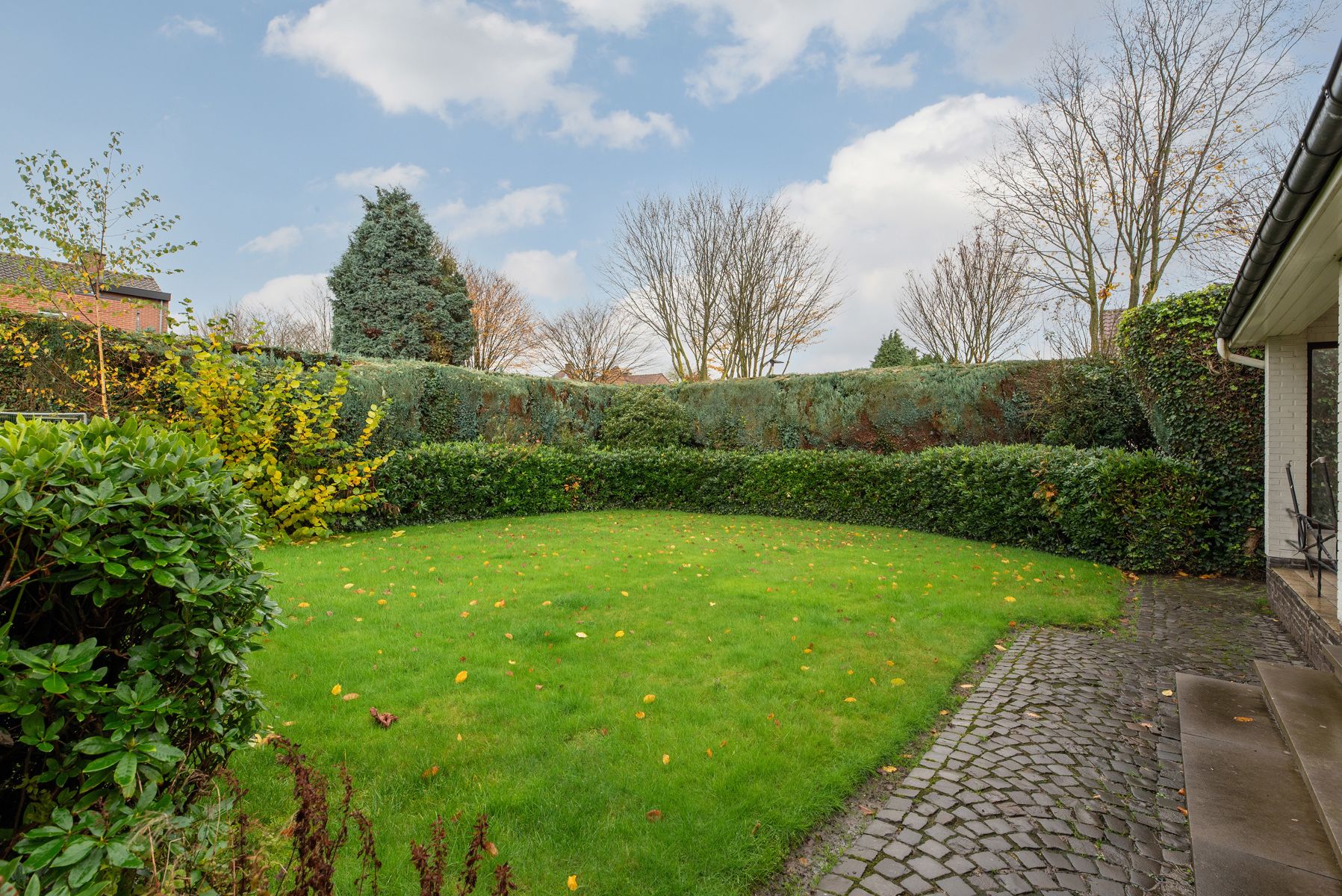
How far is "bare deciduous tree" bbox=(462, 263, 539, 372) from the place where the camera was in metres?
27.5

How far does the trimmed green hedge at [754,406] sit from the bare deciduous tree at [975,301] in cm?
875

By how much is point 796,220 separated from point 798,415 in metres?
9.28

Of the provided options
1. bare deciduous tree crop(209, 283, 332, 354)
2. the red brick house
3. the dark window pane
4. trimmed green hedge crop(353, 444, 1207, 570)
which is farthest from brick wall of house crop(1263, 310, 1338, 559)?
bare deciduous tree crop(209, 283, 332, 354)

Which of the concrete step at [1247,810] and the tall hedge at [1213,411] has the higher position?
the tall hedge at [1213,411]

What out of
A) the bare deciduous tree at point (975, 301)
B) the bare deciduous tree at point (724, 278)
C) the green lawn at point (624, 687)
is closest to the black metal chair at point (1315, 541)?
the green lawn at point (624, 687)

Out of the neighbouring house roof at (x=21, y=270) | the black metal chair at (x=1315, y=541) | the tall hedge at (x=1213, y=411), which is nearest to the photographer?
the black metal chair at (x=1315, y=541)

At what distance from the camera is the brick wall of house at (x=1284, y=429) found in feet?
20.2

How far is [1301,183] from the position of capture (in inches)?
118

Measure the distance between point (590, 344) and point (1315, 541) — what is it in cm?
2667

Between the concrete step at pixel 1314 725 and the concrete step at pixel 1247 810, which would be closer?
the concrete step at pixel 1247 810

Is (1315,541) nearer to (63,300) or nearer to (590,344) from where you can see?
(63,300)

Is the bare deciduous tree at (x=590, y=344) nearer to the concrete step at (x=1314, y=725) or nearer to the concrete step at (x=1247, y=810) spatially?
the concrete step at (x=1314, y=725)

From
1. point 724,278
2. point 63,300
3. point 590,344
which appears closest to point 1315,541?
point 63,300

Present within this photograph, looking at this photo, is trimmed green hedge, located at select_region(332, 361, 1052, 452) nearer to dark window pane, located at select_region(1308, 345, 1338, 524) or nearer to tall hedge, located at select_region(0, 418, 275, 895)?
→ dark window pane, located at select_region(1308, 345, 1338, 524)
